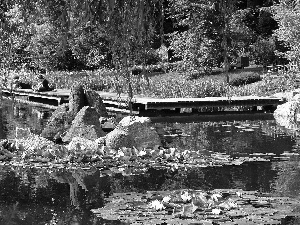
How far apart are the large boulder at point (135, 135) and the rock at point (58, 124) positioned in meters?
3.18

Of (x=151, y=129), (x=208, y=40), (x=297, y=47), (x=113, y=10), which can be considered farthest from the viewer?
(x=208, y=40)

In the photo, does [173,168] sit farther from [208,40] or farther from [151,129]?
[208,40]

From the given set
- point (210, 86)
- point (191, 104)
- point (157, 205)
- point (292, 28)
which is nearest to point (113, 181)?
point (157, 205)

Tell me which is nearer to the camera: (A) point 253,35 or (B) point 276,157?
(B) point 276,157

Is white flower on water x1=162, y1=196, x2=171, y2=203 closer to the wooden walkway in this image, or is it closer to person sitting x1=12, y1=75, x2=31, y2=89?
the wooden walkway

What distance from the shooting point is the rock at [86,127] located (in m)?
17.2

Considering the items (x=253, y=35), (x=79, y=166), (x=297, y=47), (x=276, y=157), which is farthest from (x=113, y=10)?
(x=253, y=35)

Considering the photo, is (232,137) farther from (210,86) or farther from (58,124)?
(210,86)

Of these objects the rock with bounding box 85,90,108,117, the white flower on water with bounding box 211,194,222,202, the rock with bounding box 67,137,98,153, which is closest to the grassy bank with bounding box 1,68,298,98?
the rock with bounding box 85,90,108,117

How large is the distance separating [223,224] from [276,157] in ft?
21.7

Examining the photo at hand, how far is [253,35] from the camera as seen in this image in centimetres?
4050

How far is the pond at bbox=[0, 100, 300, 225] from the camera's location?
1032 centimetres

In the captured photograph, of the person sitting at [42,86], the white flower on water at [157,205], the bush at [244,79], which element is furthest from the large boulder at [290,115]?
the person sitting at [42,86]

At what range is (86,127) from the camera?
17.4 metres
